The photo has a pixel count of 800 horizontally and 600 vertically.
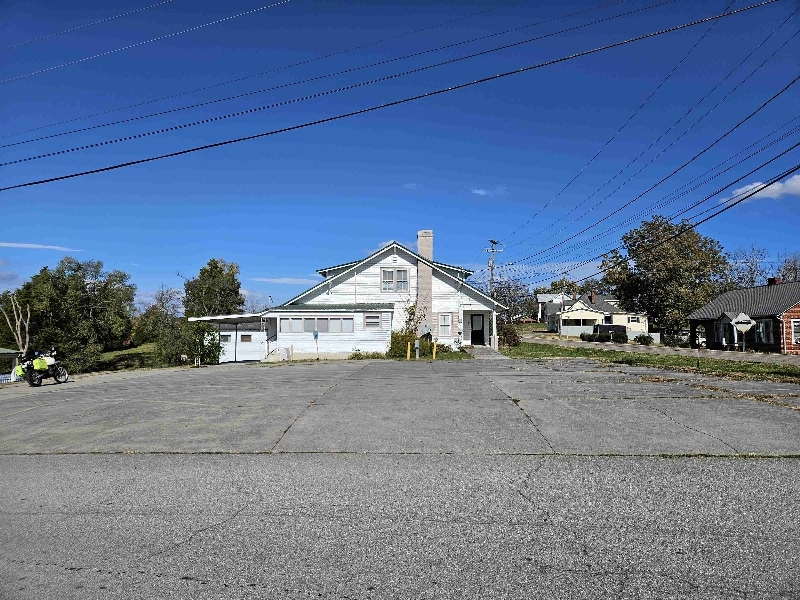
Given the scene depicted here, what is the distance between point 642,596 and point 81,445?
26.9ft

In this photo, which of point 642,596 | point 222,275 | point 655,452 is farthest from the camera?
point 222,275

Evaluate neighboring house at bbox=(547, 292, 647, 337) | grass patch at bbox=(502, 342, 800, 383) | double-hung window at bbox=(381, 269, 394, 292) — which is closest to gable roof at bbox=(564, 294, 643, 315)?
neighboring house at bbox=(547, 292, 647, 337)

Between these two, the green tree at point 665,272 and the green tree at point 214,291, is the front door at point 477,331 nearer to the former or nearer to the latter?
the green tree at point 665,272

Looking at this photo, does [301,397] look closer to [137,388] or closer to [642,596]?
[137,388]

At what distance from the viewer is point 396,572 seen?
14.2ft

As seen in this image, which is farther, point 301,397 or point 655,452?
point 301,397

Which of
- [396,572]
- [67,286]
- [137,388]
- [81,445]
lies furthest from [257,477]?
[67,286]

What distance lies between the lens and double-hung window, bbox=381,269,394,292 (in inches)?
1414

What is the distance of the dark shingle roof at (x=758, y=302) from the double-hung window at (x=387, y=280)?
26161mm

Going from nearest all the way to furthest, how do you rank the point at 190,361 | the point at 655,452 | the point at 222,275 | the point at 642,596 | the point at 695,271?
the point at 642,596 < the point at 655,452 < the point at 190,361 < the point at 695,271 < the point at 222,275

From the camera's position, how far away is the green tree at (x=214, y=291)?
69.0m

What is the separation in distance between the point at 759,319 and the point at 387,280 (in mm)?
27537

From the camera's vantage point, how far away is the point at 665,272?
5809 cm

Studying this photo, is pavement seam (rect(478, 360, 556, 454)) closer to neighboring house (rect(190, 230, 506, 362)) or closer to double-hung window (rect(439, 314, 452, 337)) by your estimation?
neighboring house (rect(190, 230, 506, 362))
